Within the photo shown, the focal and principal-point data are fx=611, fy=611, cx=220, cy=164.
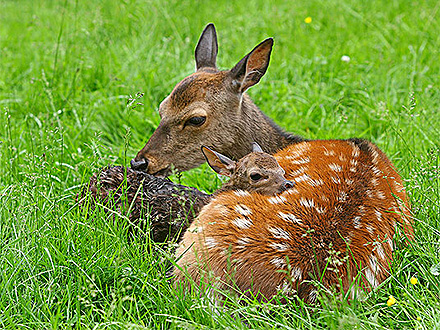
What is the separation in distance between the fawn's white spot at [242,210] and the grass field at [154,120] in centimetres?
46

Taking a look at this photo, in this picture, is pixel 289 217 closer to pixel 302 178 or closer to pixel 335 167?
pixel 302 178

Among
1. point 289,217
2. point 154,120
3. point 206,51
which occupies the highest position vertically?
point 206,51

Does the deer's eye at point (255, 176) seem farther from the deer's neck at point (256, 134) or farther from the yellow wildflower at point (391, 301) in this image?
the yellow wildflower at point (391, 301)

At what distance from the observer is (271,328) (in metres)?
2.79

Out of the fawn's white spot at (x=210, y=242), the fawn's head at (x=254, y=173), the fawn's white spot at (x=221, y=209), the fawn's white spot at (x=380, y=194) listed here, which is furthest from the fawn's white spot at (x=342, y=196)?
the fawn's white spot at (x=210, y=242)

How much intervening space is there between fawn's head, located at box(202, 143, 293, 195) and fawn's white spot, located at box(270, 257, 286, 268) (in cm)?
69

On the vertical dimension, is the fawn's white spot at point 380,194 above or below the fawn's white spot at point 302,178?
below

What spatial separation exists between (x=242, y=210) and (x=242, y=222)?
0.10 m

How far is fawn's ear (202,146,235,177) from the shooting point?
3.93 metres

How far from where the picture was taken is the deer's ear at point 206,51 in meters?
4.98

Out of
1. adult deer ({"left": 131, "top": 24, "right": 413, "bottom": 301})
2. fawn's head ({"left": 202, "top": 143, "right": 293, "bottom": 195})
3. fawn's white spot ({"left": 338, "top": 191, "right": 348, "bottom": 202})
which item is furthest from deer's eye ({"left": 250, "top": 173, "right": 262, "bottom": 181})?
fawn's white spot ({"left": 338, "top": 191, "right": 348, "bottom": 202})

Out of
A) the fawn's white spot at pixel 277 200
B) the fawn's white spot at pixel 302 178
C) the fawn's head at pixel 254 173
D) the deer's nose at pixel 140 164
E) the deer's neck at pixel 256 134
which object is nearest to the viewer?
the fawn's white spot at pixel 277 200

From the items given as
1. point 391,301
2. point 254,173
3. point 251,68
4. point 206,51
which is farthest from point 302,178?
point 206,51

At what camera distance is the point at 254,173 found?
12.2 ft
